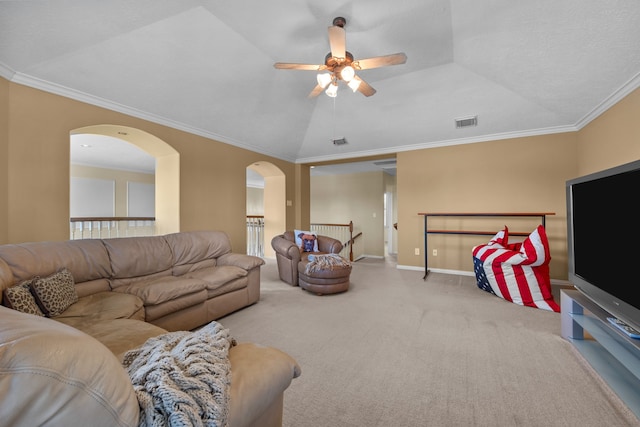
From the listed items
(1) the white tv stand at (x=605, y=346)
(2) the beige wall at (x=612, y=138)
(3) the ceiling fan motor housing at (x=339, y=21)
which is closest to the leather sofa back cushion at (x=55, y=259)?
(3) the ceiling fan motor housing at (x=339, y=21)

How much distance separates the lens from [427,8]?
8.46 feet

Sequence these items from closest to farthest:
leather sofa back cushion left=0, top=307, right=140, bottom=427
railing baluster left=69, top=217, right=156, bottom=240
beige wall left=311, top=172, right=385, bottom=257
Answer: leather sofa back cushion left=0, top=307, right=140, bottom=427
railing baluster left=69, top=217, right=156, bottom=240
beige wall left=311, top=172, right=385, bottom=257

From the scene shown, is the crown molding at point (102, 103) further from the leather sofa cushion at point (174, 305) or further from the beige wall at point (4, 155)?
the leather sofa cushion at point (174, 305)

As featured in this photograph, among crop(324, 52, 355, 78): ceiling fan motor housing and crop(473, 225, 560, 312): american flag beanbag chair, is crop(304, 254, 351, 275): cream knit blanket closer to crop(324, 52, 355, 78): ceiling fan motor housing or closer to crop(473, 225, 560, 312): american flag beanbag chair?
crop(473, 225, 560, 312): american flag beanbag chair

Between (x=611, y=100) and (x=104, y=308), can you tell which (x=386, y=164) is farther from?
(x=104, y=308)

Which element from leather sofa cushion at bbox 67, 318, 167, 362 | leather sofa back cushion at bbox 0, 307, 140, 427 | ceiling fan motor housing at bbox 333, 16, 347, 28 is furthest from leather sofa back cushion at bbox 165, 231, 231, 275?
ceiling fan motor housing at bbox 333, 16, 347, 28

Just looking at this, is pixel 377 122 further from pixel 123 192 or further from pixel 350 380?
pixel 123 192

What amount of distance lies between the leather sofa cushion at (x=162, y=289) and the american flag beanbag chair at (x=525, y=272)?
11.8ft

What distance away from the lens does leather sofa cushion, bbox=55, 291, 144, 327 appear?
1.94 meters

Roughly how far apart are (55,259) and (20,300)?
0.59 m

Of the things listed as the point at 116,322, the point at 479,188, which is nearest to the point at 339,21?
the point at 116,322

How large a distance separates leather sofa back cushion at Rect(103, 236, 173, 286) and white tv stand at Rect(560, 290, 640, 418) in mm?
3863

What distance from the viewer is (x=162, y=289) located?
7.91 feet

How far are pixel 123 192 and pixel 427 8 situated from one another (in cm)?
892
